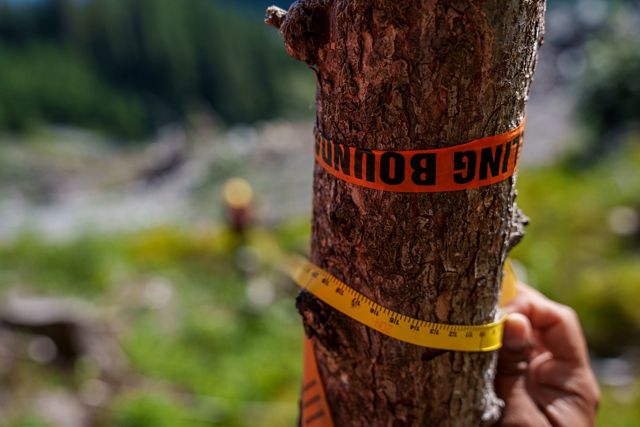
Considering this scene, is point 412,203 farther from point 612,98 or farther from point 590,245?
point 612,98

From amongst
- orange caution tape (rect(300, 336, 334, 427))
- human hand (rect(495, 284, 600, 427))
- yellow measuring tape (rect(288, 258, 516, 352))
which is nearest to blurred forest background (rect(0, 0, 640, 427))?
yellow measuring tape (rect(288, 258, 516, 352))

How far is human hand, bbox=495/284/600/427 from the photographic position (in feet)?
4.68

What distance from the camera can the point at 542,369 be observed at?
153 centimetres

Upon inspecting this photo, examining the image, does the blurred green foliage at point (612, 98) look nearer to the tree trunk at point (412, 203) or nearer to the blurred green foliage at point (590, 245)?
the blurred green foliage at point (590, 245)

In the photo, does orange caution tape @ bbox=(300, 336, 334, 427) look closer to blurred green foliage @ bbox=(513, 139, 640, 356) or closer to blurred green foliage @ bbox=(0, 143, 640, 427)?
blurred green foliage @ bbox=(0, 143, 640, 427)

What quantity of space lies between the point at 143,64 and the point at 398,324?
32687 mm

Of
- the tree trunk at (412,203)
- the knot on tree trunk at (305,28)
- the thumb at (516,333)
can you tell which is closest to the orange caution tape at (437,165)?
the tree trunk at (412,203)

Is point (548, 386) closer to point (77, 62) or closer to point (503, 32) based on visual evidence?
point (503, 32)

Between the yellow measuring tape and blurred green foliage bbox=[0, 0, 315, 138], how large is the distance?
91.3ft

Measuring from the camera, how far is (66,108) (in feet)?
93.0

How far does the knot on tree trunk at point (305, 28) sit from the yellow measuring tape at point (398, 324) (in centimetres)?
46

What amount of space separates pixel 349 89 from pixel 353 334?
50cm

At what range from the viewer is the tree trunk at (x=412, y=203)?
1000 millimetres

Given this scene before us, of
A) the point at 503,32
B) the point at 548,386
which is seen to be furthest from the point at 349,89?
the point at 548,386
